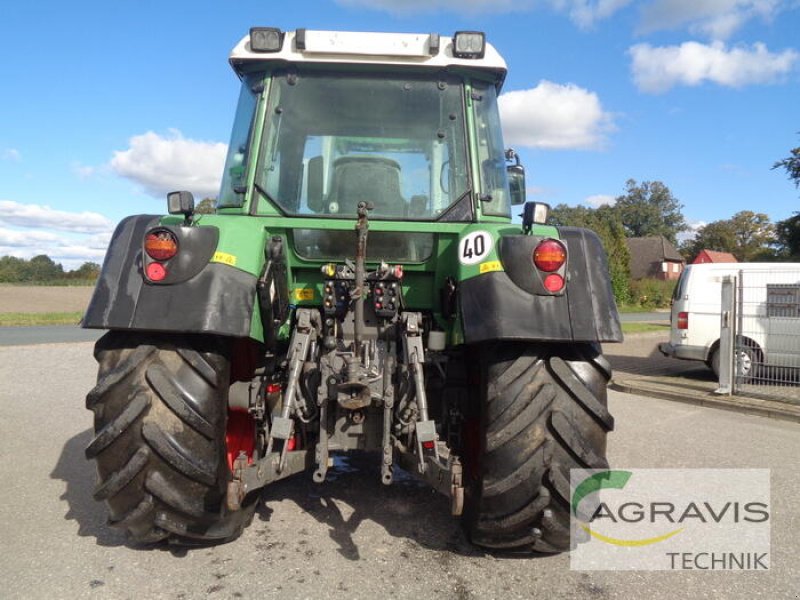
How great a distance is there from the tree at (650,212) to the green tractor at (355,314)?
9439cm

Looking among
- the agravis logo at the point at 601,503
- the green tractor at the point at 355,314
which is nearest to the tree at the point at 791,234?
the agravis logo at the point at 601,503

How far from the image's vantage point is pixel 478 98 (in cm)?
402

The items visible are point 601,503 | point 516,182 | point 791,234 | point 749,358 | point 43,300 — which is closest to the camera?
point 601,503

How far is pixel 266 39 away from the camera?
3.87 metres

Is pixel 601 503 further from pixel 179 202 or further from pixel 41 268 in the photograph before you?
pixel 41 268

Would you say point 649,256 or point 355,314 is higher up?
point 649,256

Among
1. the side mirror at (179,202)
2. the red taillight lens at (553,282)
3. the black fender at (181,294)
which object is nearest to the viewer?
the black fender at (181,294)

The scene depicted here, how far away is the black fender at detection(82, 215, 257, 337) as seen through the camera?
116 inches

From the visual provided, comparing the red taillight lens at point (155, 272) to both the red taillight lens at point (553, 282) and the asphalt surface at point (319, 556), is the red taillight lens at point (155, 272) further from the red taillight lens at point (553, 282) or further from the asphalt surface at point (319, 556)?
the red taillight lens at point (553, 282)

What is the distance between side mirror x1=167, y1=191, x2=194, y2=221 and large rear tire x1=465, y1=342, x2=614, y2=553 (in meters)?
1.73

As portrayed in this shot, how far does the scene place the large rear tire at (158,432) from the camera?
9.71 feet

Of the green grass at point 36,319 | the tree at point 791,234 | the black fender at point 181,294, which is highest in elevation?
the tree at point 791,234

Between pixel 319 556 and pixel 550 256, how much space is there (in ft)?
6.44

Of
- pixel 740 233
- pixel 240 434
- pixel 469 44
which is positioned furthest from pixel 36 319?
pixel 740 233
